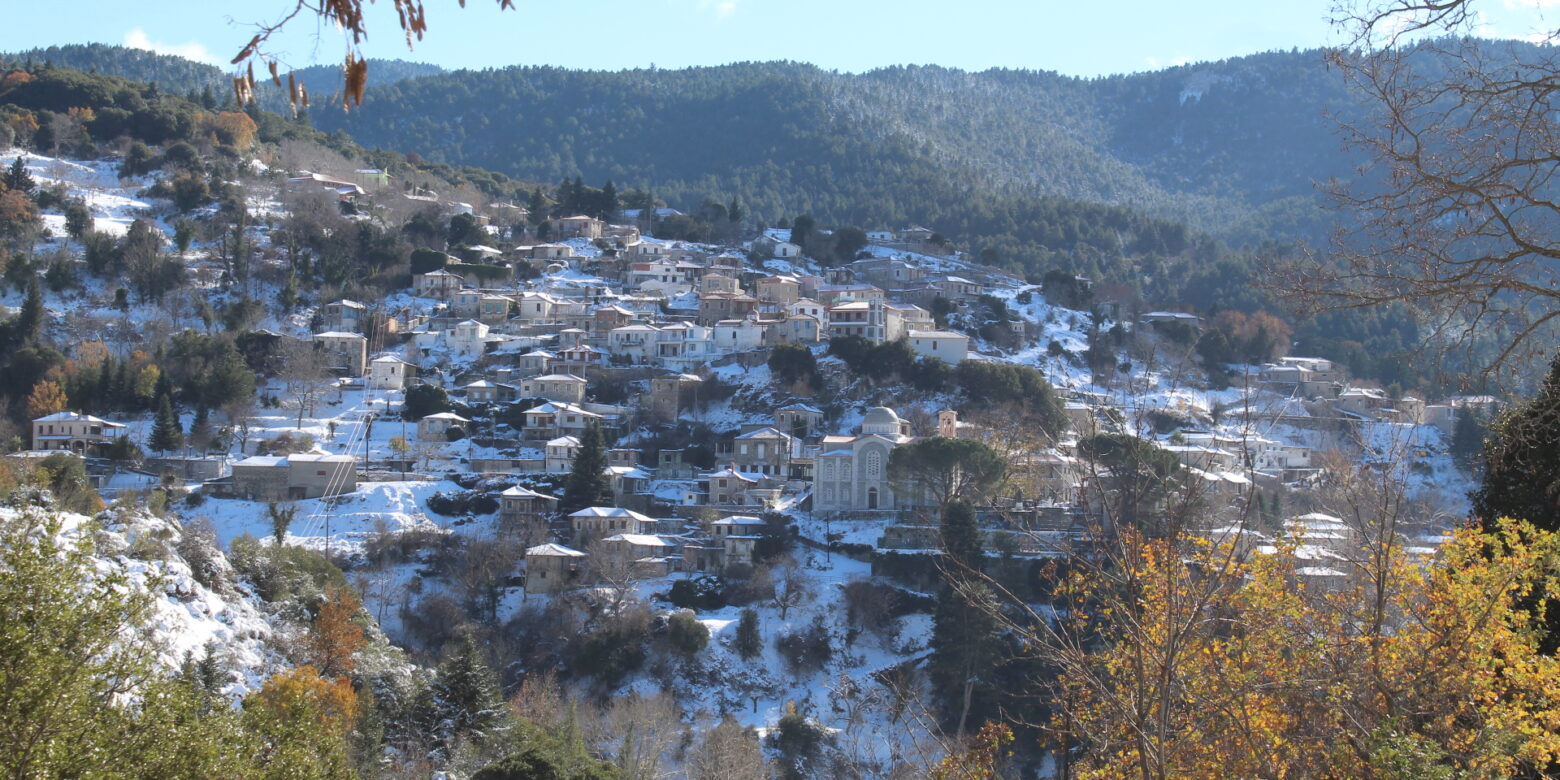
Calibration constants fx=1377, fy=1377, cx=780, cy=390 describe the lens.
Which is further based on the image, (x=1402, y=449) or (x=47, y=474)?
(x=47, y=474)

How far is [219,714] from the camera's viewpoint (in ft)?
39.5

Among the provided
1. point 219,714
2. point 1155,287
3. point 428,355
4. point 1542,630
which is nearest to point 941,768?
point 1542,630

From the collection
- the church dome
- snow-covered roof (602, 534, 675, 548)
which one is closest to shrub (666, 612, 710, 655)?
snow-covered roof (602, 534, 675, 548)

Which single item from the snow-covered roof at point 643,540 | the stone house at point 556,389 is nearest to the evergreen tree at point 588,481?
the snow-covered roof at point 643,540

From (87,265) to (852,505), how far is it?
114ft

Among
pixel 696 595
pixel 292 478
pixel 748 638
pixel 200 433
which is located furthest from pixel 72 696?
pixel 200 433

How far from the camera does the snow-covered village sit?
18.1m

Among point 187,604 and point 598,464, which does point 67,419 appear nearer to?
point 598,464

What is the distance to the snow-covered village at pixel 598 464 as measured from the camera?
712 inches

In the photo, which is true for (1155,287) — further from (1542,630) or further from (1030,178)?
(1542,630)

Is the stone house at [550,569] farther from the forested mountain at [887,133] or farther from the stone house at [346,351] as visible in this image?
the forested mountain at [887,133]

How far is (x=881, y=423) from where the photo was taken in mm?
41812

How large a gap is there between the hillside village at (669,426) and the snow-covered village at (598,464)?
165mm

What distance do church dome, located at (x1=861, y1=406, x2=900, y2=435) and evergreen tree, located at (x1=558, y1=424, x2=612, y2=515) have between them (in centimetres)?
795
